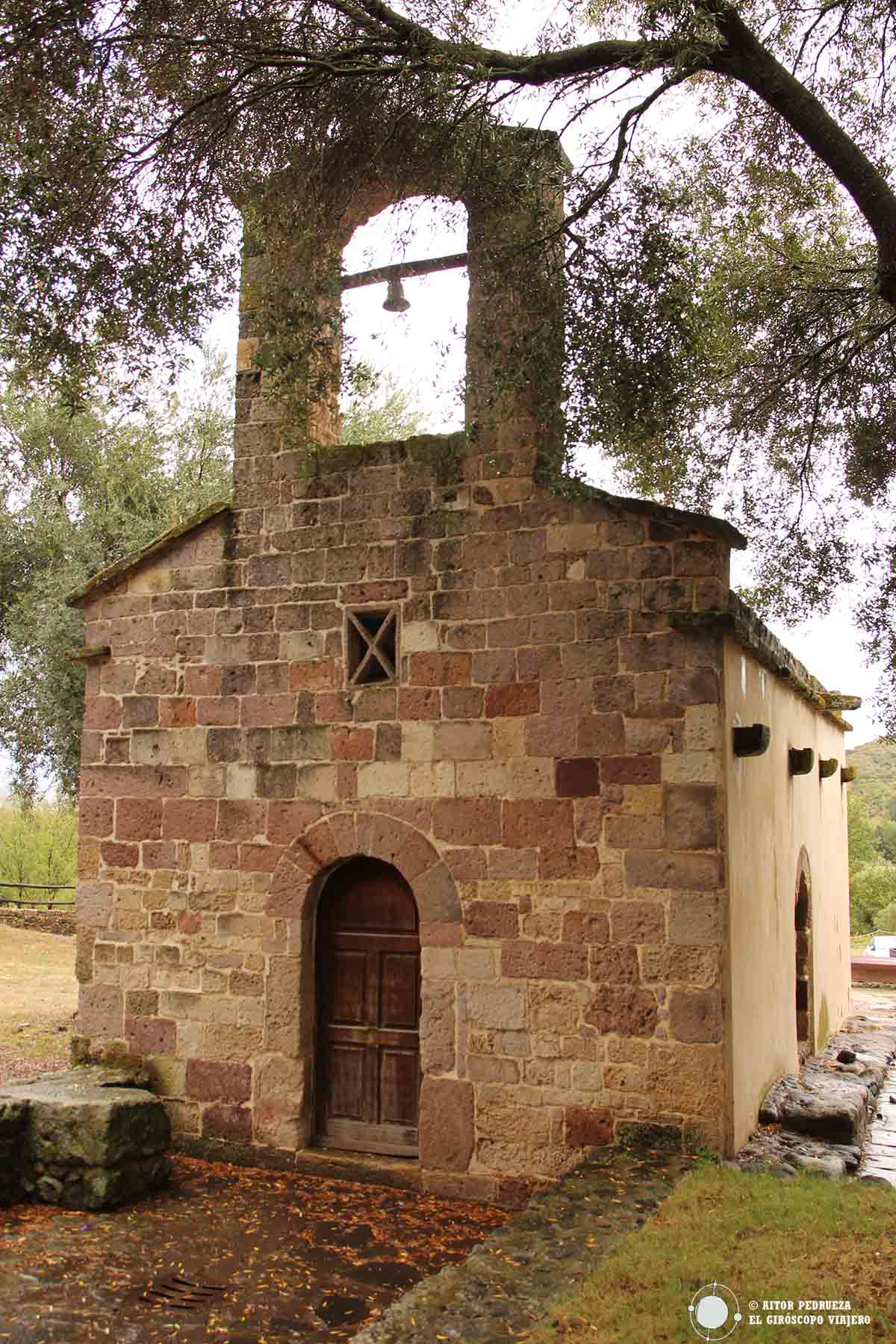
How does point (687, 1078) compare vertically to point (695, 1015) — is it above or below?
below

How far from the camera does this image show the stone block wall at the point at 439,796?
6.46 metres

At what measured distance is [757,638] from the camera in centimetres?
712

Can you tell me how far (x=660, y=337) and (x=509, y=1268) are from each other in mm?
4885

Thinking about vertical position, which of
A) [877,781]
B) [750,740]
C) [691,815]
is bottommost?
[691,815]

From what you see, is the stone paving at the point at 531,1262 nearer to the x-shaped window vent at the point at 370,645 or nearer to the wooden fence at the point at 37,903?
the x-shaped window vent at the point at 370,645

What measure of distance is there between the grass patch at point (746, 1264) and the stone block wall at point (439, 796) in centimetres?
112

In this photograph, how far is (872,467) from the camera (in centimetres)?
785

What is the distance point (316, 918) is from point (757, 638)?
349cm

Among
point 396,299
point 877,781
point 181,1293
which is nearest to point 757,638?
point 396,299

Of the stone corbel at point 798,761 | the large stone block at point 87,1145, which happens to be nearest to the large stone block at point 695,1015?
the large stone block at point 87,1145

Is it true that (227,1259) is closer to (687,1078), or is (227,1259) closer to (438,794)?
(687,1078)

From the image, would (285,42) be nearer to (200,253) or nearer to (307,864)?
(200,253)

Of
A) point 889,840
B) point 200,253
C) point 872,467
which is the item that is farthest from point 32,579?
point 889,840

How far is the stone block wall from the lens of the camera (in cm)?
646
